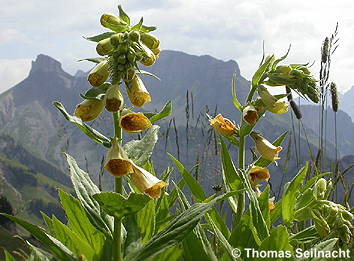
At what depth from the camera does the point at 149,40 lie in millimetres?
2309

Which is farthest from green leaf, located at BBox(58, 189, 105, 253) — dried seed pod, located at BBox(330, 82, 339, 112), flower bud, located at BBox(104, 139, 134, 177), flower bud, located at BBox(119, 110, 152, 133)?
dried seed pod, located at BBox(330, 82, 339, 112)

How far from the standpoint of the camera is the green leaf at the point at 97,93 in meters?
2.29

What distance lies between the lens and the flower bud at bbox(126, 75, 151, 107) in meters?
2.26

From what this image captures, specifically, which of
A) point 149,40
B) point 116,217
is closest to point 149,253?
point 116,217

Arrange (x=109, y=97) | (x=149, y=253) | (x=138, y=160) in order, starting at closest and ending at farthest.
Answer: (x=149, y=253)
(x=109, y=97)
(x=138, y=160)

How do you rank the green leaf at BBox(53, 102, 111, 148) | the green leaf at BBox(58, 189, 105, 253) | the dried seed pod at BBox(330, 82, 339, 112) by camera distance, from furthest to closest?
the dried seed pod at BBox(330, 82, 339, 112)
the green leaf at BBox(58, 189, 105, 253)
the green leaf at BBox(53, 102, 111, 148)

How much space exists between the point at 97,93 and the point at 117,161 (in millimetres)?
391

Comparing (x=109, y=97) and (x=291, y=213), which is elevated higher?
(x=109, y=97)

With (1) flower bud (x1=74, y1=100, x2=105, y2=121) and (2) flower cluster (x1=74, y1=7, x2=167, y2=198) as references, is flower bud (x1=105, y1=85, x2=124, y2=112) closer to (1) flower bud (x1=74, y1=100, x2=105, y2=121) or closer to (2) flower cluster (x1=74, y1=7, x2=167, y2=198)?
(2) flower cluster (x1=74, y1=7, x2=167, y2=198)

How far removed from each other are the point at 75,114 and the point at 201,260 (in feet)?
3.20

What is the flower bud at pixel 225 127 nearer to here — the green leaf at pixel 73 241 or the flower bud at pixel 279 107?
the flower bud at pixel 279 107

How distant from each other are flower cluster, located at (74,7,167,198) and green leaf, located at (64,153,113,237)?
0.72 feet

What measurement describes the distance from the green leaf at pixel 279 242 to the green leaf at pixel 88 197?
0.77 m

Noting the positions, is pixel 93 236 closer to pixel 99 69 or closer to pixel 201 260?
pixel 201 260
